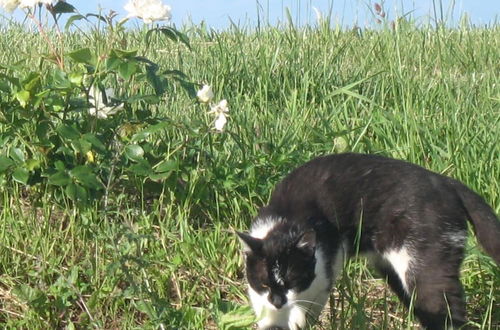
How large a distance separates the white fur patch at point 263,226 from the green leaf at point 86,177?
2.14ft

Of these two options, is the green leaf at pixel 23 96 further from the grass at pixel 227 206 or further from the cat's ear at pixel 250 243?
the cat's ear at pixel 250 243

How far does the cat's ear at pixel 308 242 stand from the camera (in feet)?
10.9

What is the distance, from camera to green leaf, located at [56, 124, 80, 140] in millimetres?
3707

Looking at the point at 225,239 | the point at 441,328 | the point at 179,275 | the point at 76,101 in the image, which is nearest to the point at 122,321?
the point at 179,275

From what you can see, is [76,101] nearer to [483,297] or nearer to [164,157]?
[164,157]

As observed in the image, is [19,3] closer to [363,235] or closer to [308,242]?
[308,242]

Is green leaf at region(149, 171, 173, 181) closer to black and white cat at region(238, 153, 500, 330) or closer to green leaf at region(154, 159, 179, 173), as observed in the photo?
green leaf at region(154, 159, 179, 173)

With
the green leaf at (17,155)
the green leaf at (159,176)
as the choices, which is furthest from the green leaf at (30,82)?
the green leaf at (159,176)

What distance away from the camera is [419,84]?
5.49 metres

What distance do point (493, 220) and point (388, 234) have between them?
0.41 meters

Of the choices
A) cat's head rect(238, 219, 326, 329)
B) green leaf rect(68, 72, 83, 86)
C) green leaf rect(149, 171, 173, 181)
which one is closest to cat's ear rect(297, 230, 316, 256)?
cat's head rect(238, 219, 326, 329)

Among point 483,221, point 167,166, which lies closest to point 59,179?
point 167,166

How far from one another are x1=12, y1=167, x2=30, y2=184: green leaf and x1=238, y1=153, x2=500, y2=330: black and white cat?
95cm

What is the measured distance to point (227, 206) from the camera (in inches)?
164
